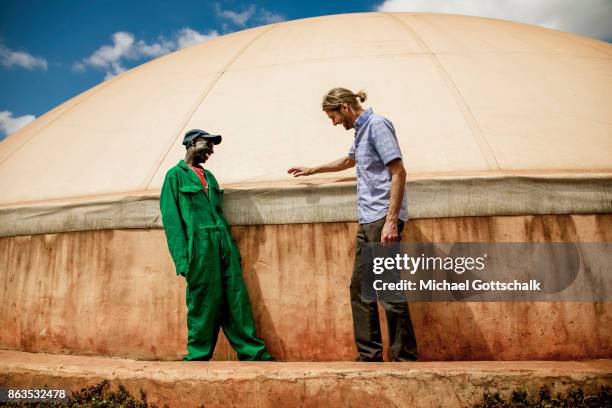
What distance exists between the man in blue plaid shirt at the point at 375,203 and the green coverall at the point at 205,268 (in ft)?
2.42

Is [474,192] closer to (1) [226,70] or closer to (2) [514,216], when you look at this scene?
(2) [514,216]

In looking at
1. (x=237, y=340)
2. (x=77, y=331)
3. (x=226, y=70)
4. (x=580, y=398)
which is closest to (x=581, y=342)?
(x=580, y=398)

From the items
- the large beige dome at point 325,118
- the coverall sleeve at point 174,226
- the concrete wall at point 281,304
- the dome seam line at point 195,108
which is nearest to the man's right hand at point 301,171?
the large beige dome at point 325,118

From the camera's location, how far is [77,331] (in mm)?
3344

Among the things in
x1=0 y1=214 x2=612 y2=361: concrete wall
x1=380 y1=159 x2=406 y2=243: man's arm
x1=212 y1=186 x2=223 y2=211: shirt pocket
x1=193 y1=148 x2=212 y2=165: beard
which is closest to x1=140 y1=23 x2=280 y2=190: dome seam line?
x1=0 y1=214 x2=612 y2=361: concrete wall

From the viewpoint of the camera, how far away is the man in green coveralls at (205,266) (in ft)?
9.46

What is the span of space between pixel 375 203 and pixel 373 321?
0.71 meters

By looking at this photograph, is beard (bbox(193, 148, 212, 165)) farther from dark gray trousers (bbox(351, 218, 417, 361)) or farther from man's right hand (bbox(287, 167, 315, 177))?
dark gray trousers (bbox(351, 218, 417, 361))

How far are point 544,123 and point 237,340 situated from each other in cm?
289

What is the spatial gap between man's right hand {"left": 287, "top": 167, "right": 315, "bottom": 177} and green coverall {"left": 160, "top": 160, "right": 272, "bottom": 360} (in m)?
0.59

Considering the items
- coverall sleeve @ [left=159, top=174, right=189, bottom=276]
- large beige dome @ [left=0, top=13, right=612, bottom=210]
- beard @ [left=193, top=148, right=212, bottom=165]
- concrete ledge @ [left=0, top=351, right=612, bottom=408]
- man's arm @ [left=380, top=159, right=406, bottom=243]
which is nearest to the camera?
concrete ledge @ [left=0, top=351, right=612, bottom=408]

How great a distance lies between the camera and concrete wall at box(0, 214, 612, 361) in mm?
2838

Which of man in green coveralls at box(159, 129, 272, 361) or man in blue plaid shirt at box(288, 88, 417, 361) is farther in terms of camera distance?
man in green coveralls at box(159, 129, 272, 361)

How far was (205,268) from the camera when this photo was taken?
2.89m
